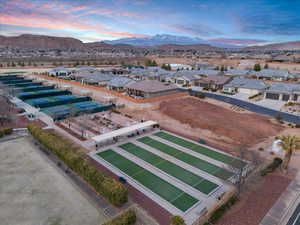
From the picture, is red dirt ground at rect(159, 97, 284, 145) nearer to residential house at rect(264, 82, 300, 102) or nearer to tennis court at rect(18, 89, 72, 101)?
residential house at rect(264, 82, 300, 102)

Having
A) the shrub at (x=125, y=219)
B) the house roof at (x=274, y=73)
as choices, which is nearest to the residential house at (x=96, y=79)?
the shrub at (x=125, y=219)

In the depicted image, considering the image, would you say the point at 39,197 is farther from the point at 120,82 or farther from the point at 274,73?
the point at 274,73

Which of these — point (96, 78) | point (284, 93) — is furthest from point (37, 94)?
point (284, 93)

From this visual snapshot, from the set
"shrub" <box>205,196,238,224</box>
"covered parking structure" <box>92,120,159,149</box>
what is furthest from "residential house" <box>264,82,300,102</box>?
"shrub" <box>205,196,238,224</box>

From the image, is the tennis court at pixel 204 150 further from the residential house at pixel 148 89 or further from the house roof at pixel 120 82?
the house roof at pixel 120 82

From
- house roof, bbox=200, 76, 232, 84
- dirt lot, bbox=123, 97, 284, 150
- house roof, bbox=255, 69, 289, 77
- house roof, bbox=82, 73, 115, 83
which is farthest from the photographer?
house roof, bbox=255, 69, 289, 77
